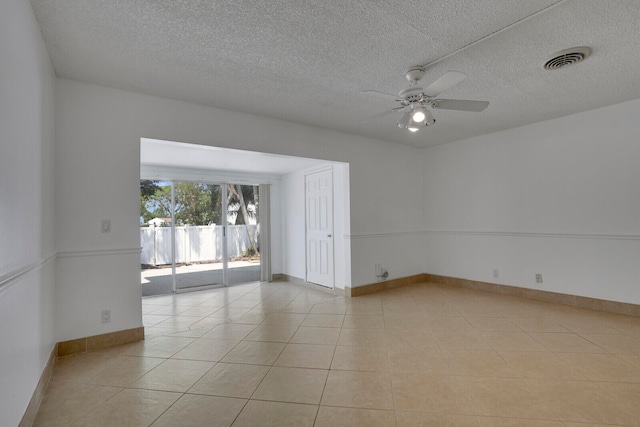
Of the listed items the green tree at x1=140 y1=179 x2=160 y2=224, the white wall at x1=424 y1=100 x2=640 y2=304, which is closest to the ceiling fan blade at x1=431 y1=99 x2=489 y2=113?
the white wall at x1=424 y1=100 x2=640 y2=304

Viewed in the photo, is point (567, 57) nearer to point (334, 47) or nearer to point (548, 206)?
point (334, 47)

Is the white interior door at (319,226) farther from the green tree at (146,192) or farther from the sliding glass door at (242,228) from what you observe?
the green tree at (146,192)

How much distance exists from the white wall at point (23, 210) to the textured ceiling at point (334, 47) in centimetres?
39

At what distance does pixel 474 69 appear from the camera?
2789 millimetres

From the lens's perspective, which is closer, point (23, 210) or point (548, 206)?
point (23, 210)

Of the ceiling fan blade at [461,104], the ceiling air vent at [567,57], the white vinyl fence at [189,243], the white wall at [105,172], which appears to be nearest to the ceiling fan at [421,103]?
the ceiling fan blade at [461,104]

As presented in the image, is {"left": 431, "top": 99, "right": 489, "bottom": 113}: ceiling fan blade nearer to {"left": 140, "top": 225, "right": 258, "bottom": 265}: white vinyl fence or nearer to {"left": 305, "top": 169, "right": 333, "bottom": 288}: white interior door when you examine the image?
{"left": 305, "top": 169, "right": 333, "bottom": 288}: white interior door

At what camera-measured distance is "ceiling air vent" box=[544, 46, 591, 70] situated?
2.46 metres

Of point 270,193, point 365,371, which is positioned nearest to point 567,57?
point 365,371

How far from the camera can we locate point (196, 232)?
19.4ft

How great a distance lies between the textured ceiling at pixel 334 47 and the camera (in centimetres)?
197

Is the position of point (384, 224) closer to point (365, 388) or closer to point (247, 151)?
point (247, 151)

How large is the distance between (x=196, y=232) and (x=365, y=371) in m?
4.51

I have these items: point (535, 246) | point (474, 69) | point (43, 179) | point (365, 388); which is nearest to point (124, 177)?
point (43, 179)
